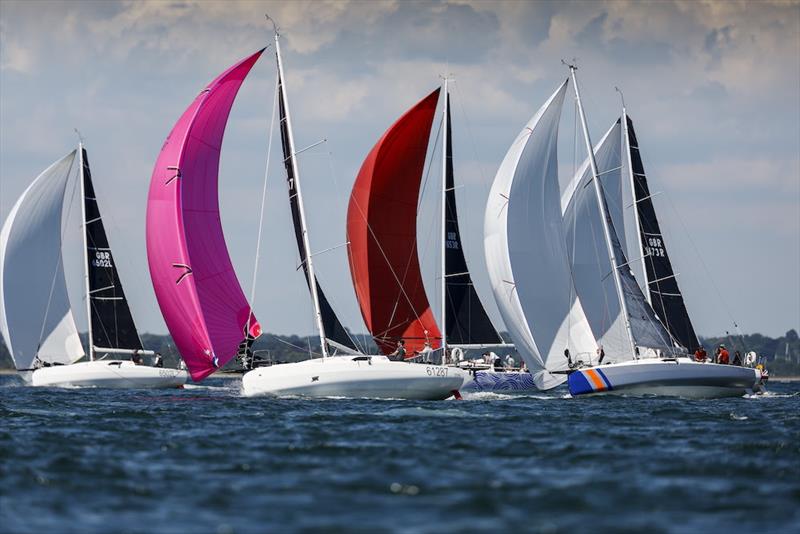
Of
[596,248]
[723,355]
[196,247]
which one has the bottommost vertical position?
[723,355]

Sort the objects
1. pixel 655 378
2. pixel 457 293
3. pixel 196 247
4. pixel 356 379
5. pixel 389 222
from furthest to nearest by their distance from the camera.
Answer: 1. pixel 457 293
2. pixel 389 222
3. pixel 655 378
4. pixel 196 247
5. pixel 356 379

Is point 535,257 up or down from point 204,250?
up

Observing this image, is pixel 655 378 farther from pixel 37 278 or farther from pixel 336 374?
pixel 37 278

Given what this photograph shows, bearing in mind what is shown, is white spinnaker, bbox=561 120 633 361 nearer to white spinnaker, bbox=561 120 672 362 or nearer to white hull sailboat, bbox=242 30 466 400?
white spinnaker, bbox=561 120 672 362

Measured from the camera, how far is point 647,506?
16.4 meters

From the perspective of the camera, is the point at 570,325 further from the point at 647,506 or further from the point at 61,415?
the point at 647,506

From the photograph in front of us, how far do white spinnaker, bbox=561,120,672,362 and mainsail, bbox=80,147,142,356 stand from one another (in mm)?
20539

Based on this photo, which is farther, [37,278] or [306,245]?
[37,278]

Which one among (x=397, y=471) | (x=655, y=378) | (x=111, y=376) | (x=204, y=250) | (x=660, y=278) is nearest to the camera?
(x=397, y=471)

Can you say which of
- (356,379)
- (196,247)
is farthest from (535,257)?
(196,247)

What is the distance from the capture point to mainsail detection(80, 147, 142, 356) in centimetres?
5628

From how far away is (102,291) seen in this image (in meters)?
56.8

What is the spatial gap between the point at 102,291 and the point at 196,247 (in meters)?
18.5

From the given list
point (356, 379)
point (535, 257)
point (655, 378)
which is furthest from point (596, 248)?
point (356, 379)
